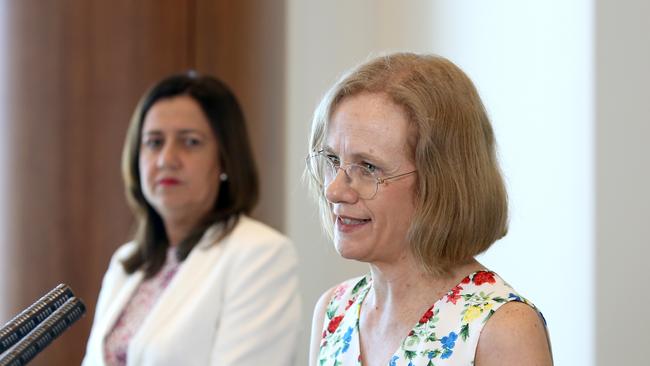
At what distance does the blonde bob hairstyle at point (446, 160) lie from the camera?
1.54 metres

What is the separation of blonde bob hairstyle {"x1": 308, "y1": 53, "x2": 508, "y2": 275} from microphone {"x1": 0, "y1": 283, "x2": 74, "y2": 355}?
0.58m

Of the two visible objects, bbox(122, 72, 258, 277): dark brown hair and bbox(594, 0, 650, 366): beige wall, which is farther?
bbox(122, 72, 258, 277): dark brown hair

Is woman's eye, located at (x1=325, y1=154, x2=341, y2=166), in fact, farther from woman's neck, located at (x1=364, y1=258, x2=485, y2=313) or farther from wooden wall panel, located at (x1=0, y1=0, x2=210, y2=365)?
wooden wall panel, located at (x1=0, y1=0, x2=210, y2=365)

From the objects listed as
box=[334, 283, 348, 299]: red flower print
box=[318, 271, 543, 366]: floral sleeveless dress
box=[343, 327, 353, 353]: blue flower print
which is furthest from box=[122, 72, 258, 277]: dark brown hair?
box=[318, 271, 543, 366]: floral sleeveless dress

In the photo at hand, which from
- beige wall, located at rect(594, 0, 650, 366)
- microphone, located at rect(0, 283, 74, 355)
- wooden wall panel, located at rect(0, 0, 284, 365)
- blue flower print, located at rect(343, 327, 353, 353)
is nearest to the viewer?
microphone, located at rect(0, 283, 74, 355)

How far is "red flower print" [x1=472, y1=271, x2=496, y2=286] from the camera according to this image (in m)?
1.57

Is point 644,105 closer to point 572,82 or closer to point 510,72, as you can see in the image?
point 572,82

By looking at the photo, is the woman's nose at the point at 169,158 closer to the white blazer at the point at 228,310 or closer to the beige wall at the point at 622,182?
the white blazer at the point at 228,310

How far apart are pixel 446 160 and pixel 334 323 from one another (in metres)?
0.44

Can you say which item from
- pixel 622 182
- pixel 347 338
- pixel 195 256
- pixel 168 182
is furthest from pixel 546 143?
pixel 168 182

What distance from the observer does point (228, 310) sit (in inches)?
102

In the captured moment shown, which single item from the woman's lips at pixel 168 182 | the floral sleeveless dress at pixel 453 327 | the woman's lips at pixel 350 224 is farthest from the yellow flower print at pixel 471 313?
the woman's lips at pixel 168 182

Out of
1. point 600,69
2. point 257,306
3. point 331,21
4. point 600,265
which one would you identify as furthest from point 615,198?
point 331,21

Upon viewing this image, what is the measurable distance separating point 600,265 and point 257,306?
1022mm
